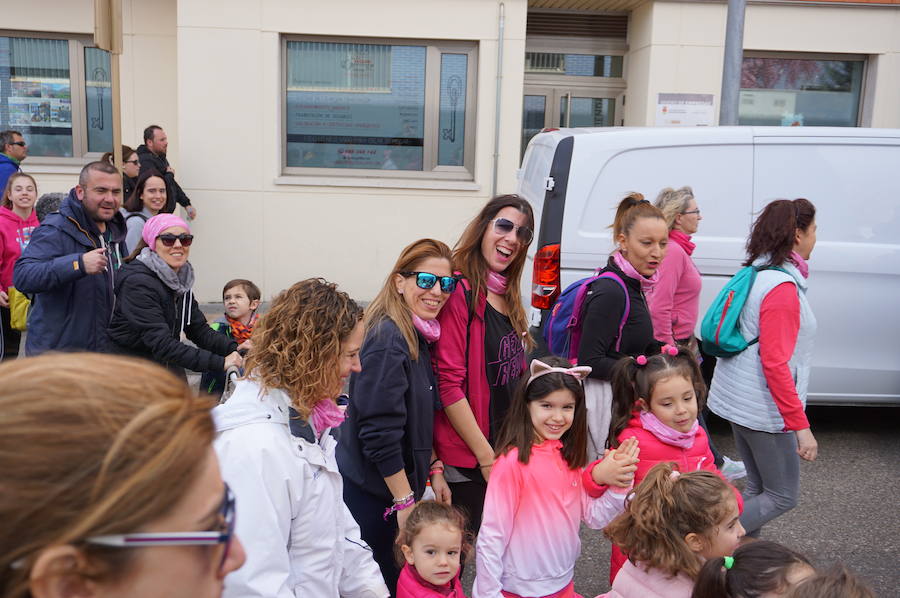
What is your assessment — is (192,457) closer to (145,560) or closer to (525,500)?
(145,560)

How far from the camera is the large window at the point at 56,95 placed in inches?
400

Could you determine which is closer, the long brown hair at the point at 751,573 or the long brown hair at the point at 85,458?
the long brown hair at the point at 85,458

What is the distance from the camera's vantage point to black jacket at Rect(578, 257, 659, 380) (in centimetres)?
366

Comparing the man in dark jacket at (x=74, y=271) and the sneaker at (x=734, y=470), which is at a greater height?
the man in dark jacket at (x=74, y=271)

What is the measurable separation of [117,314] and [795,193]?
169 inches

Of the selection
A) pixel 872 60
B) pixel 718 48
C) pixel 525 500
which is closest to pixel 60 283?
pixel 525 500

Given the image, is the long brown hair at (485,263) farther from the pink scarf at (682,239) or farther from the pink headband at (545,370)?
the pink scarf at (682,239)

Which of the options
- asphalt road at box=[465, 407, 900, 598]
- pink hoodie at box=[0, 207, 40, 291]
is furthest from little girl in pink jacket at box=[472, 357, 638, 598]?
pink hoodie at box=[0, 207, 40, 291]

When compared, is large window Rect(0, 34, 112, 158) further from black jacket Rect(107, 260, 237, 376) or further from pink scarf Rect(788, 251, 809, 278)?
pink scarf Rect(788, 251, 809, 278)

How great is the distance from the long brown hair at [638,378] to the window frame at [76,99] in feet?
28.1

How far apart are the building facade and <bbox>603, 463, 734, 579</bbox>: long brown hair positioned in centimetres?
738

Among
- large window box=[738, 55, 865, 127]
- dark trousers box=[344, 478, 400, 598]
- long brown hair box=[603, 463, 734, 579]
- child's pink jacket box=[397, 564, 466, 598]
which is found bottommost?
child's pink jacket box=[397, 564, 466, 598]

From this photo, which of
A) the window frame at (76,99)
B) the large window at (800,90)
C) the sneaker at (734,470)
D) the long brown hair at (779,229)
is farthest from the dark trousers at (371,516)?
the large window at (800,90)

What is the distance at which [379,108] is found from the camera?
10086 mm
